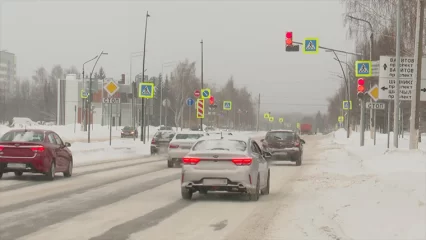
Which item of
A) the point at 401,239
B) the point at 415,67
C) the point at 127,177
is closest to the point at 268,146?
the point at 415,67

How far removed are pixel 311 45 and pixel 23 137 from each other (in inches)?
696

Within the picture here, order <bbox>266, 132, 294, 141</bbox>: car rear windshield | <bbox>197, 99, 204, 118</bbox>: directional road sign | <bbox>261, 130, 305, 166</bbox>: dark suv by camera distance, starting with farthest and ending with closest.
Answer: <bbox>197, 99, 204, 118</bbox>: directional road sign < <bbox>266, 132, 294, 141</bbox>: car rear windshield < <bbox>261, 130, 305, 166</bbox>: dark suv

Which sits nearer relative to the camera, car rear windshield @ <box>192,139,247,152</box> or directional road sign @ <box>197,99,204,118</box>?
car rear windshield @ <box>192,139,247,152</box>

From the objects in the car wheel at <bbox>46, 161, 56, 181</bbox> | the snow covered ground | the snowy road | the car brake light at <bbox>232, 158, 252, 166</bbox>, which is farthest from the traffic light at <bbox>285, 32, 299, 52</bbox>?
the car brake light at <bbox>232, 158, 252, 166</bbox>

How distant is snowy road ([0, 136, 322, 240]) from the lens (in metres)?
9.97

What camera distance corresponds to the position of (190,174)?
576 inches

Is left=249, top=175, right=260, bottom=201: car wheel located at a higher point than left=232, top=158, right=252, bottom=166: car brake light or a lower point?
lower

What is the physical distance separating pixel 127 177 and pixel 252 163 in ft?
26.7

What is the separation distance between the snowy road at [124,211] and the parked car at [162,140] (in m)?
16.8

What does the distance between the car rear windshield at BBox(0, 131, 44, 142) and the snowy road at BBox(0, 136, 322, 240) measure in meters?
1.17

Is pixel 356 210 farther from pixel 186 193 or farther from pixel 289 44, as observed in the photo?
pixel 289 44

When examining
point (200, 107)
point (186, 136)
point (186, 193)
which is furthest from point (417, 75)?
point (200, 107)

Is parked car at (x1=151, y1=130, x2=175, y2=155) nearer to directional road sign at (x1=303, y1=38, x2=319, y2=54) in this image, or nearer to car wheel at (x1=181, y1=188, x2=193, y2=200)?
directional road sign at (x1=303, y1=38, x2=319, y2=54)

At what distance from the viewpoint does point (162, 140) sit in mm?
37281
